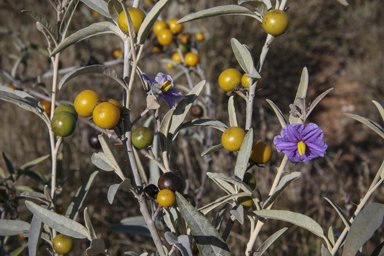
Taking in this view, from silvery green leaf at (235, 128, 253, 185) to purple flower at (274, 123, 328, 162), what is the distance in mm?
78

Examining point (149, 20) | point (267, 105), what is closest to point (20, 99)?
point (149, 20)

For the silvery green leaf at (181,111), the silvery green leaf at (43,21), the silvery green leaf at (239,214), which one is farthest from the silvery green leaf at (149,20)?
the silvery green leaf at (239,214)

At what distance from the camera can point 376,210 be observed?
26.4 inches

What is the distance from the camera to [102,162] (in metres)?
0.77

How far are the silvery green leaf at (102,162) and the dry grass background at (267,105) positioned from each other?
1115mm

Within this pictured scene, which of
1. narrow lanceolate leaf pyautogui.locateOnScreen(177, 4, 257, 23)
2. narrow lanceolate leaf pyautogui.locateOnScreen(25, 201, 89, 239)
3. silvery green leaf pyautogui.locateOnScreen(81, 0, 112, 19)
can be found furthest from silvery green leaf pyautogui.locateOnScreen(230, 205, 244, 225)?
silvery green leaf pyautogui.locateOnScreen(81, 0, 112, 19)

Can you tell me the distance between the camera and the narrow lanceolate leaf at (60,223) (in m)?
0.77

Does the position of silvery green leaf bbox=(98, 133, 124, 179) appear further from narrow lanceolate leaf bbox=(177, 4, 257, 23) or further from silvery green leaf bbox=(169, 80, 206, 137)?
narrow lanceolate leaf bbox=(177, 4, 257, 23)

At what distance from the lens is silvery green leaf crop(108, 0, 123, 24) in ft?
2.20

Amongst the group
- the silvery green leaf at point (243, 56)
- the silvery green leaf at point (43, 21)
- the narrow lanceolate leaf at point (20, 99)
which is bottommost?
the narrow lanceolate leaf at point (20, 99)

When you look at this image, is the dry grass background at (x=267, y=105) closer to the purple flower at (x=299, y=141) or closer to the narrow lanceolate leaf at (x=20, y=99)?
the narrow lanceolate leaf at (x=20, y=99)

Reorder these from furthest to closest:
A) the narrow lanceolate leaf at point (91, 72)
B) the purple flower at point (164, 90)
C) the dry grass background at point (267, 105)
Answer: the dry grass background at point (267, 105), the purple flower at point (164, 90), the narrow lanceolate leaf at point (91, 72)

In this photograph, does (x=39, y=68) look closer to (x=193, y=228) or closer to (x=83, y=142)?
(x=83, y=142)

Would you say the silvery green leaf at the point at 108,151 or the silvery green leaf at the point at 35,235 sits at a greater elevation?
the silvery green leaf at the point at 108,151
